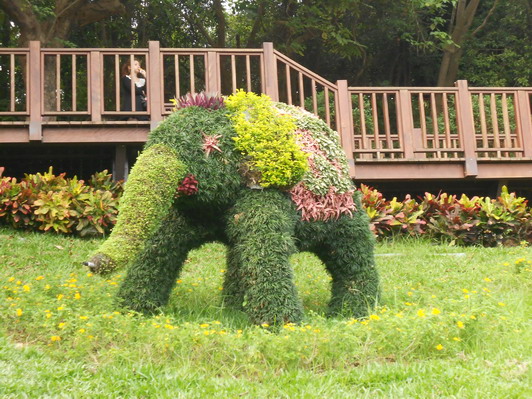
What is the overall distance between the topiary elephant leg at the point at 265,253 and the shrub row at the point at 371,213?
15.7 ft

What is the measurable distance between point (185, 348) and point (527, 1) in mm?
17327

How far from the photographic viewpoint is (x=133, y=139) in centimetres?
1114

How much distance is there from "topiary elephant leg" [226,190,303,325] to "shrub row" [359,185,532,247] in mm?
5065

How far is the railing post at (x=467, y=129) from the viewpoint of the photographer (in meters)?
12.0

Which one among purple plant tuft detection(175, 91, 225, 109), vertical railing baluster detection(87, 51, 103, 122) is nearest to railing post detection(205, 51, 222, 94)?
vertical railing baluster detection(87, 51, 103, 122)

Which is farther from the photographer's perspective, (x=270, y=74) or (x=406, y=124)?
(x=406, y=124)

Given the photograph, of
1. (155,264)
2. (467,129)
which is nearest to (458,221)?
(467,129)

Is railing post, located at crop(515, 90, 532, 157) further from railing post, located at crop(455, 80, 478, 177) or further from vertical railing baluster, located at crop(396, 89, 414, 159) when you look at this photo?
vertical railing baluster, located at crop(396, 89, 414, 159)

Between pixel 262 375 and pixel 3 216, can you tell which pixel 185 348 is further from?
pixel 3 216

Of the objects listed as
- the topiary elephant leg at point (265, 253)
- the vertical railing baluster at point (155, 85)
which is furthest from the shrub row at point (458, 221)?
the topiary elephant leg at point (265, 253)

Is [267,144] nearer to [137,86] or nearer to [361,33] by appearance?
[137,86]

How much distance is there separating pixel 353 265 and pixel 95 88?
599cm

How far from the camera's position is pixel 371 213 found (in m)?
10.8

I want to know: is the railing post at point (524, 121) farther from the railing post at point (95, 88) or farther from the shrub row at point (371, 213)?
the railing post at point (95, 88)
